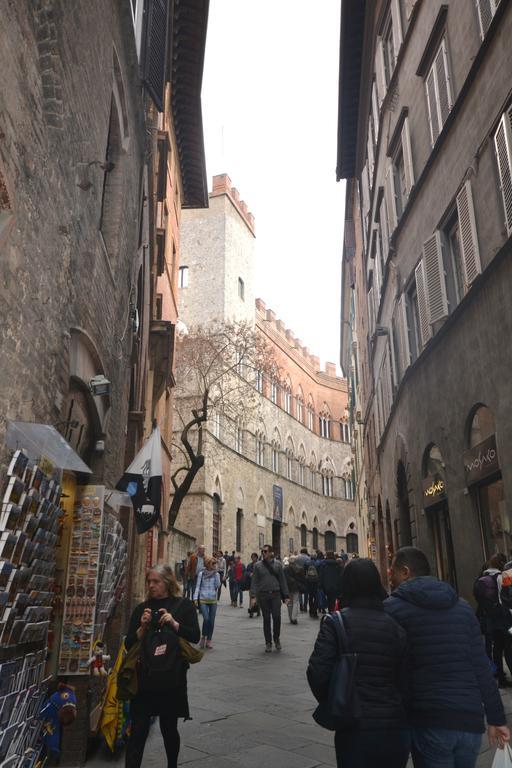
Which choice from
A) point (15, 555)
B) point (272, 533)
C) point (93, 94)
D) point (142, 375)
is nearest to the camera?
point (15, 555)

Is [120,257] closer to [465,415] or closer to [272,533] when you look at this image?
[465,415]

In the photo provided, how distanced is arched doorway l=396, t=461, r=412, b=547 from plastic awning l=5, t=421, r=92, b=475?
10246 mm

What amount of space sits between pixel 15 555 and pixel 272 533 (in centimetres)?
3912

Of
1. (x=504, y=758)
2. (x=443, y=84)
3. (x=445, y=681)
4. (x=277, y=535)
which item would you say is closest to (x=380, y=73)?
(x=443, y=84)

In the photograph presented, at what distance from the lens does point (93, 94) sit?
6438mm

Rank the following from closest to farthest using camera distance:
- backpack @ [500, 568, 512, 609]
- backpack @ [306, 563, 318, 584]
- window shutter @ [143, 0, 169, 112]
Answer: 1. backpack @ [500, 568, 512, 609]
2. window shutter @ [143, 0, 169, 112]
3. backpack @ [306, 563, 318, 584]

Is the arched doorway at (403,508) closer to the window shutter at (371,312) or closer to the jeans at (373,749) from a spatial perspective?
the window shutter at (371,312)

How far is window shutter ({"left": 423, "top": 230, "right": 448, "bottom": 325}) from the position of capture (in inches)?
412

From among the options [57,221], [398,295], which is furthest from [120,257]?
[398,295]

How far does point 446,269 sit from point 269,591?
541 centimetres

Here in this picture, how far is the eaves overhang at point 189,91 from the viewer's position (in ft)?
54.2

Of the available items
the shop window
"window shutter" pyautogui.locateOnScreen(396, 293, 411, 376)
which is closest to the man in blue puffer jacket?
"window shutter" pyautogui.locateOnScreen(396, 293, 411, 376)

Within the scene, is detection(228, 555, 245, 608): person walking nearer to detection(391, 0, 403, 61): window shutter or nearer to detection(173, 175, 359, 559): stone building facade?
detection(173, 175, 359, 559): stone building facade

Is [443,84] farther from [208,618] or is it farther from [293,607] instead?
[293,607]
